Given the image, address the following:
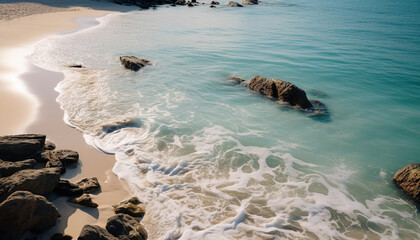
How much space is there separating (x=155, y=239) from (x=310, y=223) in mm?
2674

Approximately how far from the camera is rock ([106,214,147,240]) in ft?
13.1

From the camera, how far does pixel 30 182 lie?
4477mm

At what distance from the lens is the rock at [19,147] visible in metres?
5.47

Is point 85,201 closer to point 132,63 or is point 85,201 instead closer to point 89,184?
point 89,184

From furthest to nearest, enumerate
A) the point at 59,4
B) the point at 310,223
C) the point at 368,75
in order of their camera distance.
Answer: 1. the point at 59,4
2. the point at 368,75
3. the point at 310,223

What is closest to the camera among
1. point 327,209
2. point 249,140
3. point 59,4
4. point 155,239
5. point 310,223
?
point 155,239

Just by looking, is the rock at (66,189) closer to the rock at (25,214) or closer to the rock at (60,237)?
the rock at (25,214)

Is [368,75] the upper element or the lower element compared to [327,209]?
upper

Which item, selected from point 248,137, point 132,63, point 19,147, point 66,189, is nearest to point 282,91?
point 248,137

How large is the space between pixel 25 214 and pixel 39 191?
0.82 m

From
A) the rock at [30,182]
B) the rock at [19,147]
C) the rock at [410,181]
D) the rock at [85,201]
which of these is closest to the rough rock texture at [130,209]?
the rock at [85,201]

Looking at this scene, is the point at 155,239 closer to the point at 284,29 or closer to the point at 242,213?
the point at 242,213

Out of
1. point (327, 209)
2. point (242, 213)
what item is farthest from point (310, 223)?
point (242, 213)

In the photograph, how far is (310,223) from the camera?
4.80m
